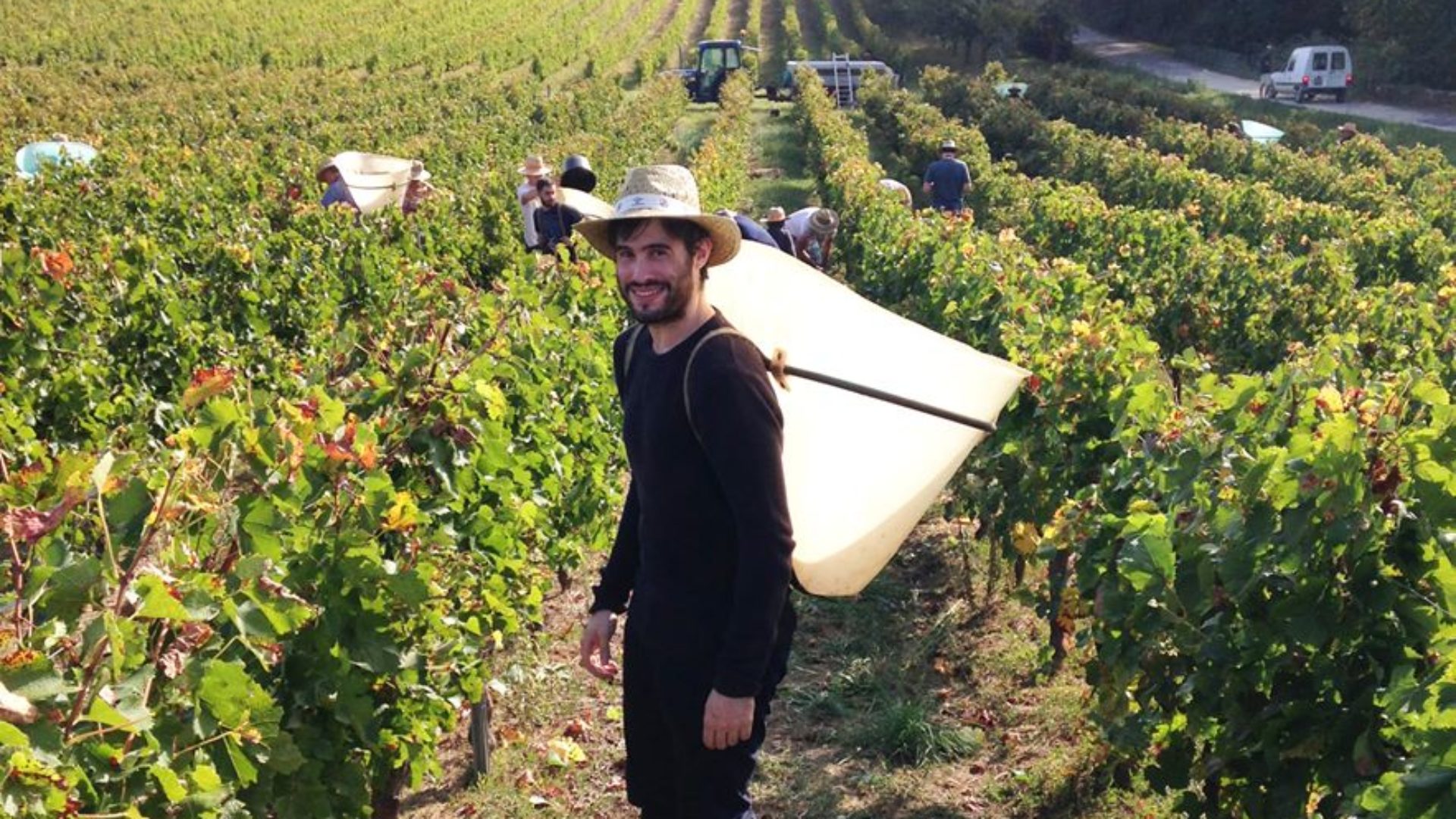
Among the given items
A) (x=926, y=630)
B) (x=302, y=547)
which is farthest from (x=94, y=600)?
(x=926, y=630)

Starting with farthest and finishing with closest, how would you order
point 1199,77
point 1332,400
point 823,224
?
1. point 1199,77
2. point 823,224
3. point 1332,400

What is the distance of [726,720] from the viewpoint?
110 inches

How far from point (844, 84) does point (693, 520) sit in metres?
36.5

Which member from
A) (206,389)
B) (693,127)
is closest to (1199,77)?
(693,127)

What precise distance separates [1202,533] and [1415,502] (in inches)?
20.5

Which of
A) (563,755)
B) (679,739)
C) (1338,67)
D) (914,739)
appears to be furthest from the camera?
(1338,67)

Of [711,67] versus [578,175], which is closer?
[578,175]

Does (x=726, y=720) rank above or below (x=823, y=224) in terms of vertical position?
above

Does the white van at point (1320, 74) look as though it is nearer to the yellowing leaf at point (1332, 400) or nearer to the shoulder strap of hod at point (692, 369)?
the yellowing leaf at point (1332, 400)

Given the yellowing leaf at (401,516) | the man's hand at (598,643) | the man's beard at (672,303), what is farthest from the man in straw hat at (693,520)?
the yellowing leaf at (401,516)

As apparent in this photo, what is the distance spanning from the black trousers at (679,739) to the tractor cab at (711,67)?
36184 millimetres

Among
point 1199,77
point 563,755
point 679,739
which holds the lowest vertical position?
point 1199,77

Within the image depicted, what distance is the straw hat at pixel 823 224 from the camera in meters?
10.0

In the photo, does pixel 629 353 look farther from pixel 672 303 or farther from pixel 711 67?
pixel 711 67
